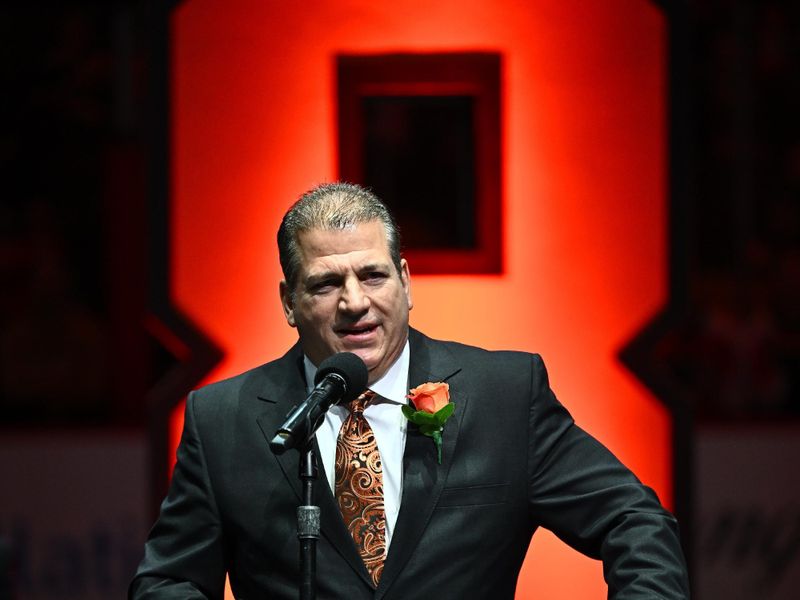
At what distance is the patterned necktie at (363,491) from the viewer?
2641 mm

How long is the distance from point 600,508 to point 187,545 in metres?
0.86

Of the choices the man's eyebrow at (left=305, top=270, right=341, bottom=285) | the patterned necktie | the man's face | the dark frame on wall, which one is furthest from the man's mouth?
the dark frame on wall

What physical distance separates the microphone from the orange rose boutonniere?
371 mm

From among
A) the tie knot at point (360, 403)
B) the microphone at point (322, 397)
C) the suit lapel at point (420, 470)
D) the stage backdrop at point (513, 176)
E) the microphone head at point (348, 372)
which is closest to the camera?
the microphone at point (322, 397)

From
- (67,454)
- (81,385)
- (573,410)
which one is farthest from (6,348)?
(573,410)

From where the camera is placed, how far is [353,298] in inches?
103

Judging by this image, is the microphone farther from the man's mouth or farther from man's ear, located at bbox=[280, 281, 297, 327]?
man's ear, located at bbox=[280, 281, 297, 327]

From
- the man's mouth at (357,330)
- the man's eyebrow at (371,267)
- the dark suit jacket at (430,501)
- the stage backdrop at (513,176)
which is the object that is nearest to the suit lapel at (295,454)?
the dark suit jacket at (430,501)

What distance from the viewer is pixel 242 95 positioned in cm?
362

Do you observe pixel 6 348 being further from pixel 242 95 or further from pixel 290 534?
pixel 290 534

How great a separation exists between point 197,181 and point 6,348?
10.1ft

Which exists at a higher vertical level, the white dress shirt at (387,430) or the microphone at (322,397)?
the microphone at (322,397)

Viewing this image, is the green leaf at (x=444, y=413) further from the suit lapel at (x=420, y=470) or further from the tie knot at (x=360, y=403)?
the tie knot at (x=360, y=403)

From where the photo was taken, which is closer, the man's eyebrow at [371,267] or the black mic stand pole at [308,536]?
the black mic stand pole at [308,536]
